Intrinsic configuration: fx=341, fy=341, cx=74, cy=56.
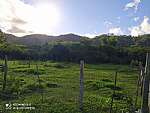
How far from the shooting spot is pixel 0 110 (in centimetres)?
1496

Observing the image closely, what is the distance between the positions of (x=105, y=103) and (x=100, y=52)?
75716 millimetres

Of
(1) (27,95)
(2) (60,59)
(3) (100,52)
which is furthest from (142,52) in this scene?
(1) (27,95)

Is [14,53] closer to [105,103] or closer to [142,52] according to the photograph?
[142,52]

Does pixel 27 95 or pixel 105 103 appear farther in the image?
pixel 27 95

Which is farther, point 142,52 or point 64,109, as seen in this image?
point 142,52

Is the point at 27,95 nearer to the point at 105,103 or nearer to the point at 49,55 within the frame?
the point at 105,103

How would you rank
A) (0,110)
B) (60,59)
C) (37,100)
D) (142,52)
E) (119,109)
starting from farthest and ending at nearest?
(60,59) → (142,52) → (37,100) → (119,109) → (0,110)

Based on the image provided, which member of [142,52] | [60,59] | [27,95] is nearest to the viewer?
[27,95]

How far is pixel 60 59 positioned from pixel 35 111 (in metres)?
77.1

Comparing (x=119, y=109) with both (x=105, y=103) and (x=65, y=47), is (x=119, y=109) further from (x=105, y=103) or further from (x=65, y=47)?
(x=65, y=47)

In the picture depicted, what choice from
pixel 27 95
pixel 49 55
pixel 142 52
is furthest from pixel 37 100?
pixel 49 55

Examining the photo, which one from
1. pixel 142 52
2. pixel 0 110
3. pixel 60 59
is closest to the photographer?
pixel 0 110

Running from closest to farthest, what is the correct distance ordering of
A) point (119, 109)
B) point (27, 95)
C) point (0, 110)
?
point (0, 110), point (119, 109), point (27, 95)

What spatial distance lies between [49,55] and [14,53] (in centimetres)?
997
